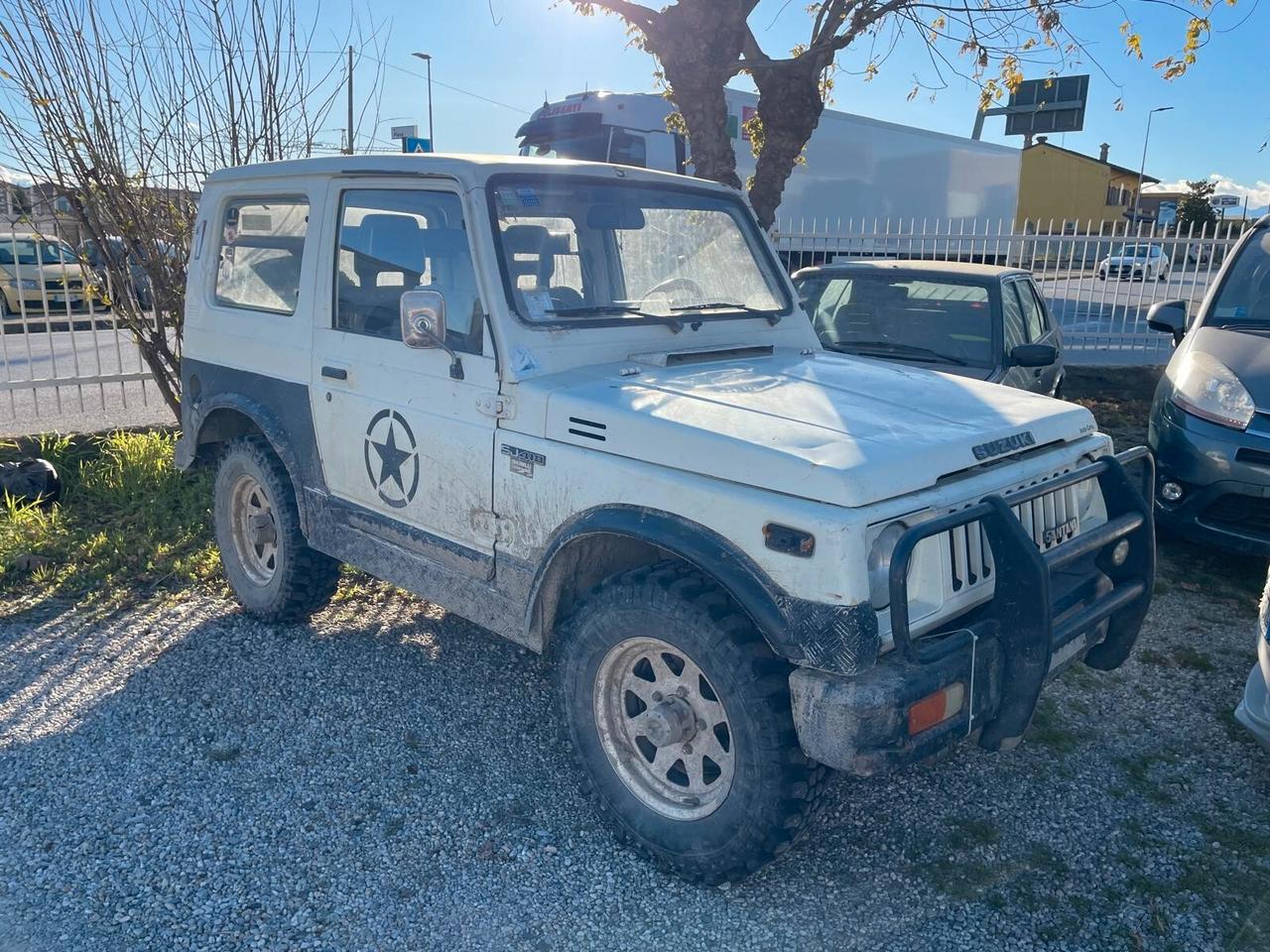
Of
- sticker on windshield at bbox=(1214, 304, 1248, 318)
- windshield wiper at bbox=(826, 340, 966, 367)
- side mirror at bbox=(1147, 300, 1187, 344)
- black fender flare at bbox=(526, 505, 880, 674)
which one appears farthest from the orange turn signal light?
side mirror at bbox=(1147, 300, 1187, 344)

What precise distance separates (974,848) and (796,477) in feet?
A: 4.76

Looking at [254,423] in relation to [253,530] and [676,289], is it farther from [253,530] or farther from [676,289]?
[676,289]

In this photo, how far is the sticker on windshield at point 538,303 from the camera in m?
3.40

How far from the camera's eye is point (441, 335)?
3.25 m

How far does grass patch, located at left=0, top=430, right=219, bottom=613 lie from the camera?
5.25m

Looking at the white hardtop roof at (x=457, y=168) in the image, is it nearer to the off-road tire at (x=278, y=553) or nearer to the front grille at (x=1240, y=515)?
the off-road tire at (x=278, y=553)

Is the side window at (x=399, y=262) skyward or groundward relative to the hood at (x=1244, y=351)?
skyward

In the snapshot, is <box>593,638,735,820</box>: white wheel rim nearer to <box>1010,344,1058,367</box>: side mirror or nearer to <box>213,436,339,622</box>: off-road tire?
<box>213,436,339,622</box>: off-road tire

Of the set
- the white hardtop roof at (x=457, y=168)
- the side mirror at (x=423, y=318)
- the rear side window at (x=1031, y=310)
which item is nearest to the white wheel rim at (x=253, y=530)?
the white hardtop roof at (x=457, y=168)

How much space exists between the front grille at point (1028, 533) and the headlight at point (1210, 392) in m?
2.29

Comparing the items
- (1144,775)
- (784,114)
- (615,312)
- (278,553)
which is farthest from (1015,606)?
(784,114)

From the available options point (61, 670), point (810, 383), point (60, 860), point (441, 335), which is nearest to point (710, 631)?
point (810, 383)

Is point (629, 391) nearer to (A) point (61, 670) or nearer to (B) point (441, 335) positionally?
(B) point (441, 335)

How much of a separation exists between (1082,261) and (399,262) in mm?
9985
